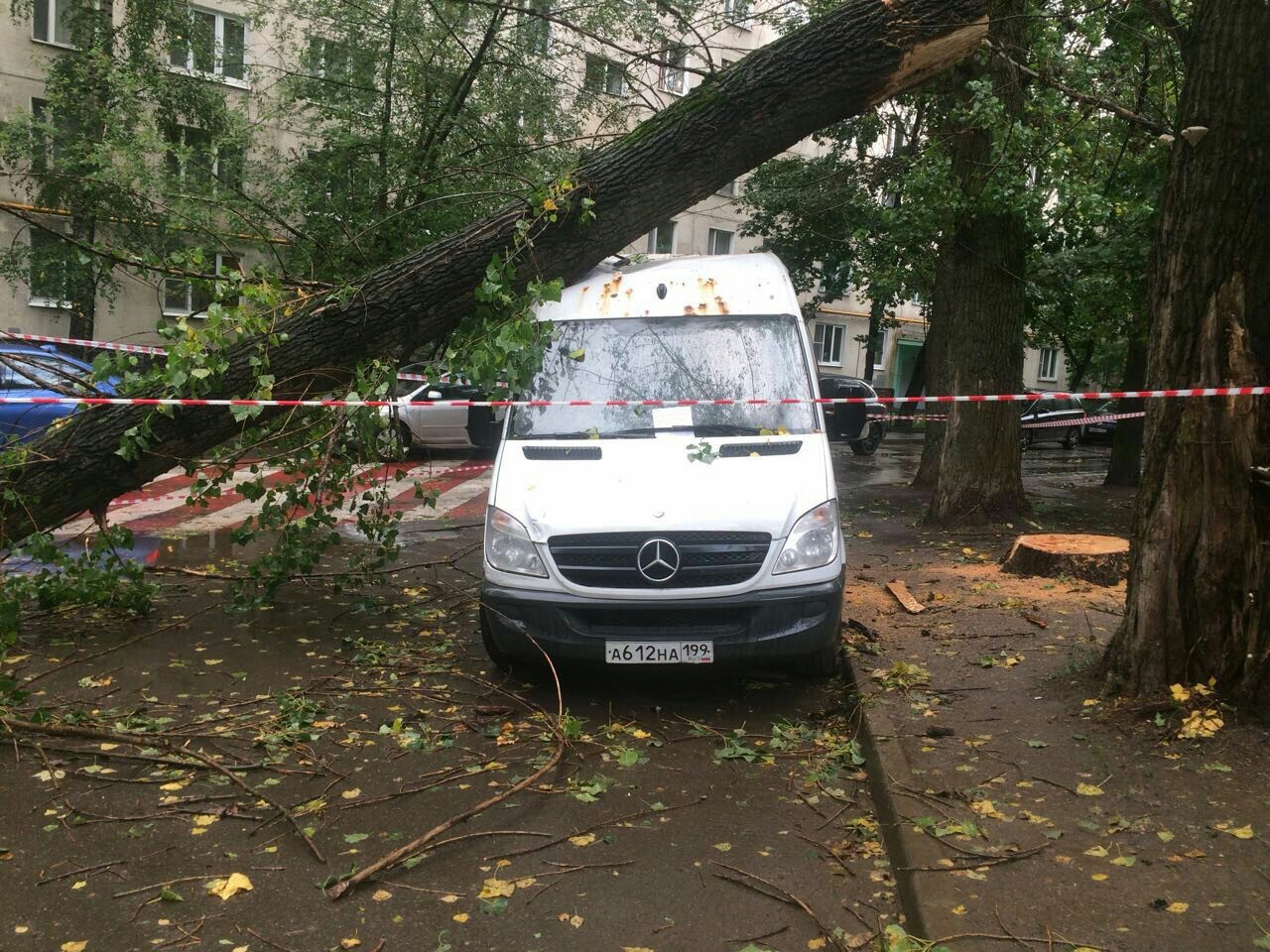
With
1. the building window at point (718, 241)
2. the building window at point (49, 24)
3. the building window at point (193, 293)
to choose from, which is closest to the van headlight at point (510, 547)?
the building window at point (193, 293)

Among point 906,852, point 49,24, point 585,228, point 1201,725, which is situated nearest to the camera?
point 906,852

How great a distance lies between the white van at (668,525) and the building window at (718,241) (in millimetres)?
34653

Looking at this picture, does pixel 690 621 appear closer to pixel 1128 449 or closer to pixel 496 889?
pixel 496 889

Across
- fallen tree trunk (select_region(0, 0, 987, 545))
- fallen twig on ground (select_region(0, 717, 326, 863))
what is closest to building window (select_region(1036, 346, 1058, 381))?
fallen tree trunk (select_region(0, 0, 987, 545))

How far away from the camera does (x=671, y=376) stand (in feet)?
21.3

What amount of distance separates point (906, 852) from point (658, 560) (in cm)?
Result: 193

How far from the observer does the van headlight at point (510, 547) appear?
18.4ft

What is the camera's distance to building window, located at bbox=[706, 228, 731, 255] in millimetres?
40281

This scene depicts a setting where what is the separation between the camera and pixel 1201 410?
16.3 ft

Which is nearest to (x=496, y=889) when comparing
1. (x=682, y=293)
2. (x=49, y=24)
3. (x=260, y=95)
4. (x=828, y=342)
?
(x=682, y=293)

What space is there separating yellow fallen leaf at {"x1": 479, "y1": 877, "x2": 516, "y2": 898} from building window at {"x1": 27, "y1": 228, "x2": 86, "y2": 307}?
754 inches

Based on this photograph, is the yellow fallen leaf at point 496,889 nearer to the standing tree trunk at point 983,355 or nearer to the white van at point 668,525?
the white van at point 668,525

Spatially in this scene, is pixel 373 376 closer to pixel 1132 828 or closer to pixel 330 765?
pixel 330 765

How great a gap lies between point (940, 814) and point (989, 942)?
0.95 meters
